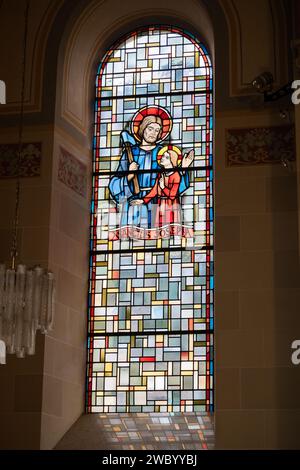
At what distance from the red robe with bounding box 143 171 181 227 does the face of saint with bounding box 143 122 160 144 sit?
46 cm

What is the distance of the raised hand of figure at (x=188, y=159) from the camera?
10.9m

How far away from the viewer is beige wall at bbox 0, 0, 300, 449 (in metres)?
9.24
